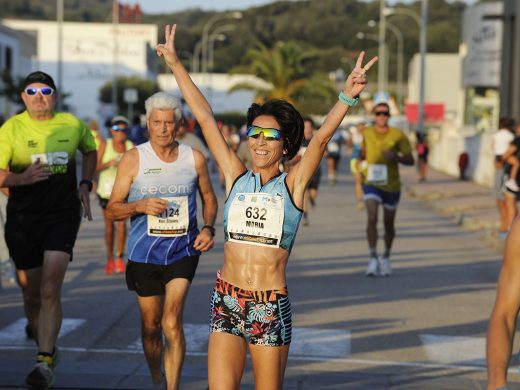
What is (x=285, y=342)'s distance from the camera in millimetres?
5363

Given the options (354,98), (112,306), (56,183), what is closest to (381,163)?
(112,306)

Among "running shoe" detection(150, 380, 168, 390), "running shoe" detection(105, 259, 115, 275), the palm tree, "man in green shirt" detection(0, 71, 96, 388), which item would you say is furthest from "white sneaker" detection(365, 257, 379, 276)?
the palm tree

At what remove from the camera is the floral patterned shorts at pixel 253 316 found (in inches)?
208

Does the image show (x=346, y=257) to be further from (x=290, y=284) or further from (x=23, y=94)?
(x=23, y=94)

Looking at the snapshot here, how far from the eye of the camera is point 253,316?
5293 mm

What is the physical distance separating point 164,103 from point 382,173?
266 inches

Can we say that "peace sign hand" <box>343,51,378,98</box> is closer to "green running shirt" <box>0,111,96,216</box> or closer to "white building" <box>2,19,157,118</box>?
"green running shirt" <box>0,111,96,216</box>

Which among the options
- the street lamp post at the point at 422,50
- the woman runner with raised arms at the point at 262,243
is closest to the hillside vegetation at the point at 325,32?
the street lamp post at the point at 422,50

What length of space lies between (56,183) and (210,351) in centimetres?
297

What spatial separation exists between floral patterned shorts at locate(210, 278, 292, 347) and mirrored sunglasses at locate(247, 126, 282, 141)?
0.72m

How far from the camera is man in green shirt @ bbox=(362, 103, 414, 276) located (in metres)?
13.5

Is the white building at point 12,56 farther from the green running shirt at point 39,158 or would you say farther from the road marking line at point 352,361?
the green running shirt at point 39,158

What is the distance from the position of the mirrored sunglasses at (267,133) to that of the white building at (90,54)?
10588cm

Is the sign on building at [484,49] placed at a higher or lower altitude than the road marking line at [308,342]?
higher
